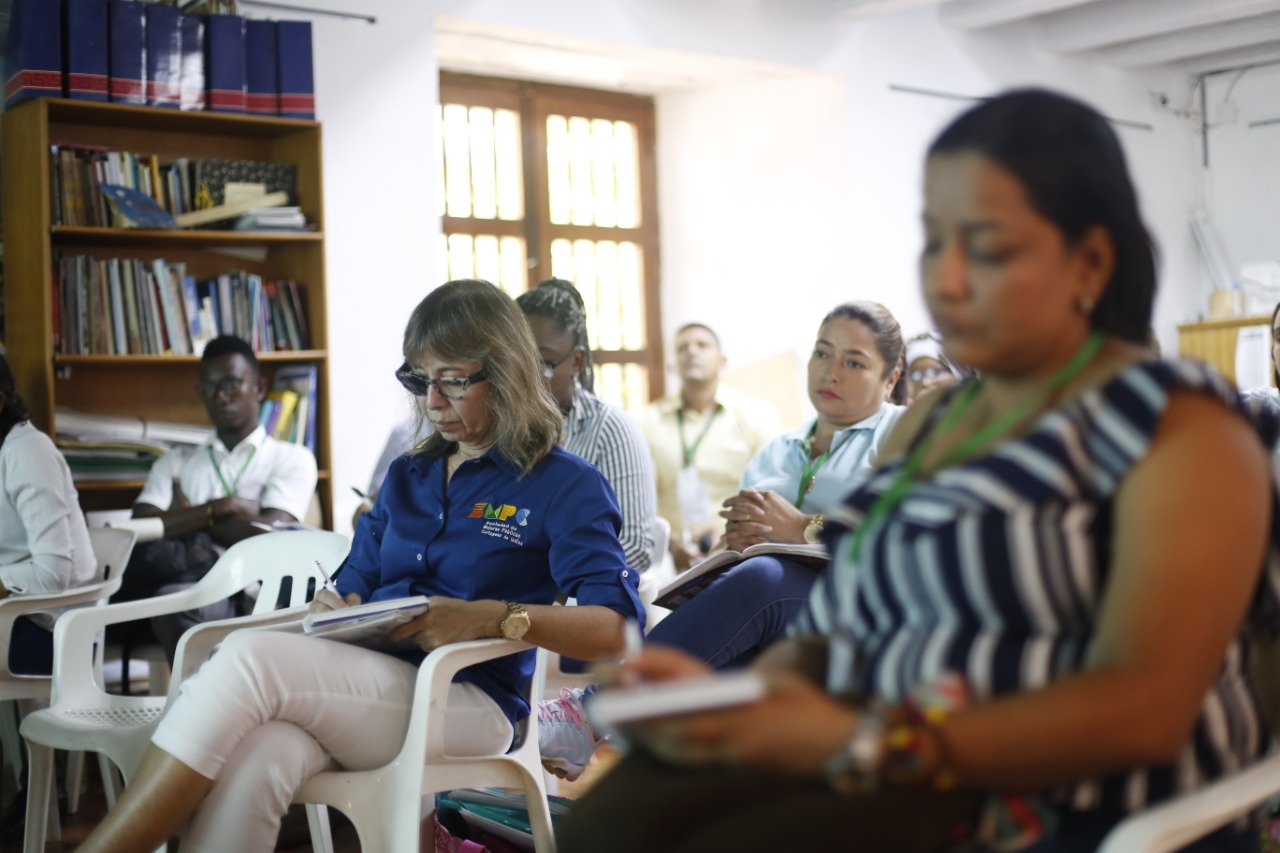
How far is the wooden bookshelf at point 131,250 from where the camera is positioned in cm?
418

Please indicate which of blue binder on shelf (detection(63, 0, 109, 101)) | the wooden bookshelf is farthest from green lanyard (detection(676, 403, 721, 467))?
blue binder on shelf (detection(63, 0, 109, 101))

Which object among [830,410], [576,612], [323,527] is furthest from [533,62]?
[576,612]

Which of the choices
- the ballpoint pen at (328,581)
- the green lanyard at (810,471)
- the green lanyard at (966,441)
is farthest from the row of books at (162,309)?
the green lanyard at (966,441)

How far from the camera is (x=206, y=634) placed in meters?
2.51

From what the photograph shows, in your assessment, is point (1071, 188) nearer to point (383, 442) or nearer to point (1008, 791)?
point (1008, 791)

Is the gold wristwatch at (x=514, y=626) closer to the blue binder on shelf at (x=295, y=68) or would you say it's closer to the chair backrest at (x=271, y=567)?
the chair backrest at (x=271, y=567)

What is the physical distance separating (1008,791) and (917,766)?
110 millimetres

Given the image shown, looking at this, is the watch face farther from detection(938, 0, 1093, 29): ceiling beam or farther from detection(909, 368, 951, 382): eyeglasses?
detection(938, 0, 1093, 29): ceiling beam

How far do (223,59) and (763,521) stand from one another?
2.68 meters

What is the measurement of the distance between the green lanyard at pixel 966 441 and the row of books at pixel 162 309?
12.0ft

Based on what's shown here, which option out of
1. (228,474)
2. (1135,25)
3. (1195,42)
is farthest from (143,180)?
(1195,42)

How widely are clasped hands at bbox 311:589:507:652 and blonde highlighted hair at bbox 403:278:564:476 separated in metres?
0.26

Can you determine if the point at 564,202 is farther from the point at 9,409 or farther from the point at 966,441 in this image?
the point at 966,441

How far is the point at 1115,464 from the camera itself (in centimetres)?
104
